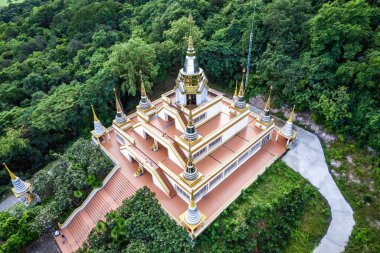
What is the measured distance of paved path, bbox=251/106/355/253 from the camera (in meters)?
19.2

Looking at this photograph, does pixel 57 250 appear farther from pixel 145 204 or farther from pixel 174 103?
A: pixel 174 103

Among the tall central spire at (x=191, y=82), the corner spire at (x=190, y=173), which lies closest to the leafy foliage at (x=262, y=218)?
the corner spire at (x=190, y=173)

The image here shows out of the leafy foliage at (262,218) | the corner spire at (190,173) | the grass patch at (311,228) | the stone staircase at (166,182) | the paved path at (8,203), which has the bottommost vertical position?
the paved path at (8,203)

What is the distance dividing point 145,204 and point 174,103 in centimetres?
835

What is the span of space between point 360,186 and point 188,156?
14.4 metres

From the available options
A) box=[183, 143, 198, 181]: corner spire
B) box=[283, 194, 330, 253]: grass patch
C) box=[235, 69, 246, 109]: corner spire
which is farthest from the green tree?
box=[283, 194, 330, 253]: grass patch

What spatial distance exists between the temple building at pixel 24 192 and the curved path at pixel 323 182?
22.4m

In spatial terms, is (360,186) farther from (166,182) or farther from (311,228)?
(166,182)

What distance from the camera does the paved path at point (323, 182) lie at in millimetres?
19188

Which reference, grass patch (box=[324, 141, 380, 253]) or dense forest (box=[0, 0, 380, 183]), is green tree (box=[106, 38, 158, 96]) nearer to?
dense forest (box=[0, 0, 380, 183])

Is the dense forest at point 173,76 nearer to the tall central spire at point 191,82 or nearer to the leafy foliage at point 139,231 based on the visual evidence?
the leafy foliage at point 139,231

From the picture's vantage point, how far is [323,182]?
888 inches

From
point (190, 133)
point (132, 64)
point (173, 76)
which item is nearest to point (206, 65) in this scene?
point (173, 76)

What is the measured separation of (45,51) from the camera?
142 feet
